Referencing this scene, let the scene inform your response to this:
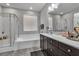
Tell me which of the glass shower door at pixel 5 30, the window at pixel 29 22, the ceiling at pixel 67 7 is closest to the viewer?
the ceiling at pixel 67 7

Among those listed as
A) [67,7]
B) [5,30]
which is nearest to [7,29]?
[5,30]

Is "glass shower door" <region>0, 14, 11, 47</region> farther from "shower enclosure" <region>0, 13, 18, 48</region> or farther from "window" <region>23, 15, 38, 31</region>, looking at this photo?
"window" <region>23, 15, 38, 31</region>

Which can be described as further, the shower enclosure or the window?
the window

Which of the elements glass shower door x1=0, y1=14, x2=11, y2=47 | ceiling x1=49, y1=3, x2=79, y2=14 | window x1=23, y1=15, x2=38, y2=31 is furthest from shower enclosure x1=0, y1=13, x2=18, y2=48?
ceiling x1=49, y1=3, x2=79, y2=14

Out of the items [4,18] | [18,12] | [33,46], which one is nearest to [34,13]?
[18,12]

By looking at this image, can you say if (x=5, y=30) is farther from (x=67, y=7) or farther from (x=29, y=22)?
(x=67, y=7)

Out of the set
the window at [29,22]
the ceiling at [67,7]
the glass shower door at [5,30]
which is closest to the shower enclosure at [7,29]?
the glass shower door at [5,30]

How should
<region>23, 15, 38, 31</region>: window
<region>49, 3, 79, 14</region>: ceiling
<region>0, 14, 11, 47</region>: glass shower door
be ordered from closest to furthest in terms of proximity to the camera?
<region>49, 3, 79, 14</region>: ceiling
<region>0, 14, 11, 47</region>: glass shower door
<region>23, 15, 38, 31</region>: window

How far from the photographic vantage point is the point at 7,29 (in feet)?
13.6

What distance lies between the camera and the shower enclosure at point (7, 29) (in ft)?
12.0

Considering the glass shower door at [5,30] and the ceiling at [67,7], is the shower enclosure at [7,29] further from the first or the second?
the ceiling at [67,7]

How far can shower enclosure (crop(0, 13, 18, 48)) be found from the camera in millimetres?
3645

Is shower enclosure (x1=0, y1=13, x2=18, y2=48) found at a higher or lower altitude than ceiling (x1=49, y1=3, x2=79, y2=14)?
lower

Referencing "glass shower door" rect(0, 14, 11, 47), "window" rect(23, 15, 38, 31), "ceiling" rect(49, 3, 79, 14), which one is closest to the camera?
"ceiling" rect(49, 3, 79, 14)
